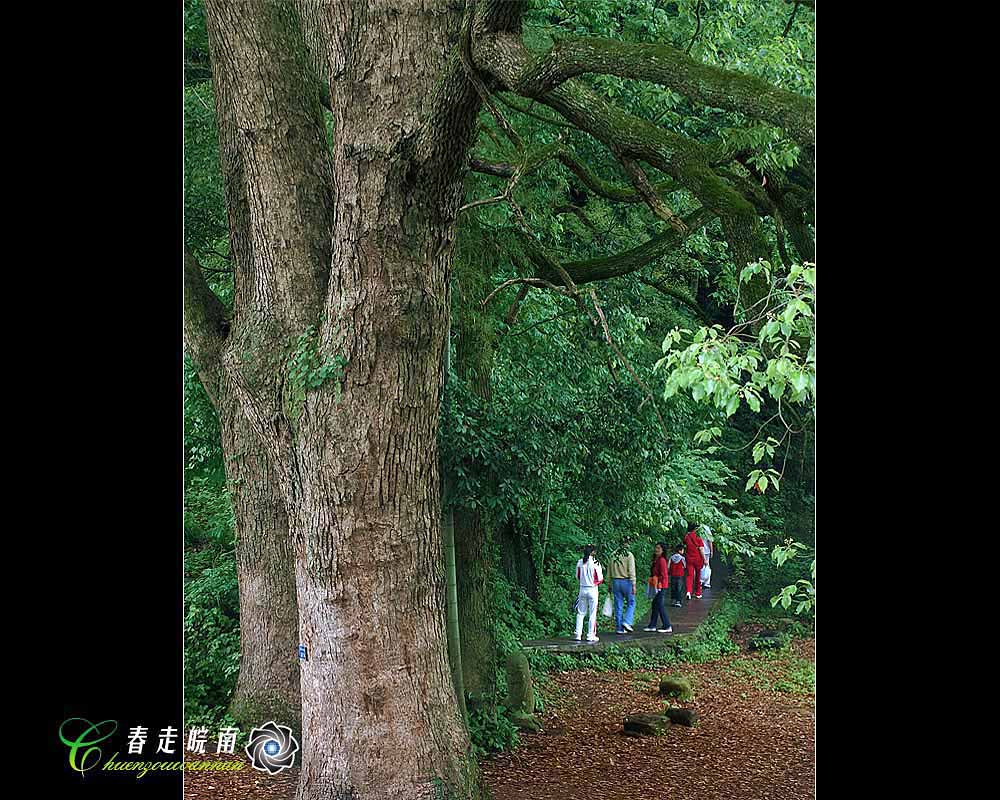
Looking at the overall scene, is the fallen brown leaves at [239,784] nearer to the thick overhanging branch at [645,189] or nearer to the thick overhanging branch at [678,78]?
the thick overhanging branch at [645,189]

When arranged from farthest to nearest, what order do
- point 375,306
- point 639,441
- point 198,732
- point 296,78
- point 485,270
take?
point 485,270
point 639,441
point 198,732
point 296,78
point 375,306

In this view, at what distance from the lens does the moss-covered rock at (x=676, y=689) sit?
851 centimetres

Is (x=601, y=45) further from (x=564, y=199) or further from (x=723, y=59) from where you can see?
(x=564, y=199)

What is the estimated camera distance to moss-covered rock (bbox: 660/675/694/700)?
8513mm

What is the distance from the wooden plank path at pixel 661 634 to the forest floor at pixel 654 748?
9.8 inches

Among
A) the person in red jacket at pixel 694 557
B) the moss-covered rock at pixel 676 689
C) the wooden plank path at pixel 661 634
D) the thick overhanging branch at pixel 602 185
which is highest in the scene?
the thick overhanging branch at pixel 602 185

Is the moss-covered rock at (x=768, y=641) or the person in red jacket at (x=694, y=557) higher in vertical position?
the person in red jacket at (x=694, y=557)

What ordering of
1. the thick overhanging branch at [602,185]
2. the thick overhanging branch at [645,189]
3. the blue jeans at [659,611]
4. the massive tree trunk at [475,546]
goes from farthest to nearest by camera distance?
the blue jeans at [659,611]
the massive tree trunk at [475,546]
the thick overhanging branch at [602,185]
the thick overhanging branch at [645,189]

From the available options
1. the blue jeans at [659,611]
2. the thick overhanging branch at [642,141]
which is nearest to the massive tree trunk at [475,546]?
the blue jeans at [659,611]

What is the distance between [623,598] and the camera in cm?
898

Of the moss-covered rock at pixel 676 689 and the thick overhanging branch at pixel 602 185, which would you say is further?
the moss-covered rock at pixel 676 689

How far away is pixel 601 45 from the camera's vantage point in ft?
12.9

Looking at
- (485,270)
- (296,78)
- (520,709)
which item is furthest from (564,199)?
(520,709)
